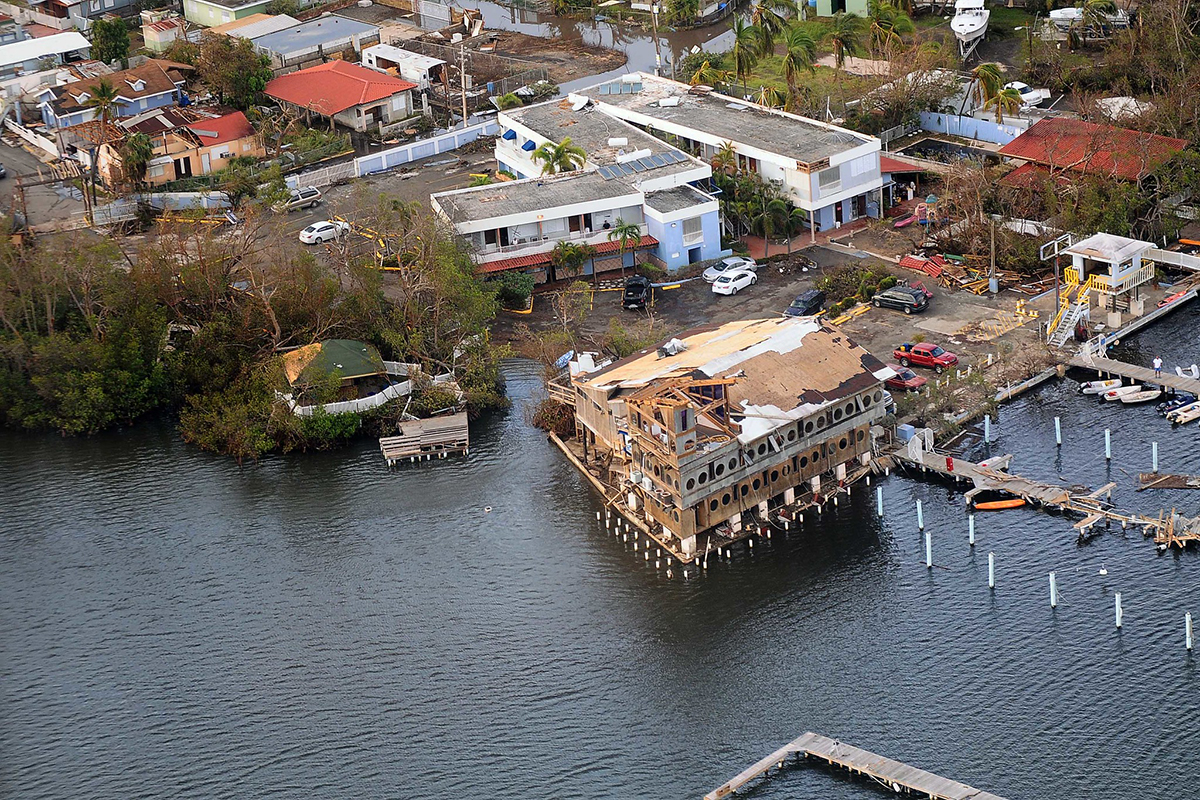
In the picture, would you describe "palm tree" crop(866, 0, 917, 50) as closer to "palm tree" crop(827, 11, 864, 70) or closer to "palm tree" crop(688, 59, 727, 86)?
"palm tree" crop(827, 11, 864, 70)

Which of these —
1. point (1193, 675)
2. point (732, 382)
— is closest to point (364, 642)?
point (732, 382)

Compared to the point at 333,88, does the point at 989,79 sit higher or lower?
higher

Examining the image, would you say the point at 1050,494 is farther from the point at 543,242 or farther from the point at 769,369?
the point at 543,242

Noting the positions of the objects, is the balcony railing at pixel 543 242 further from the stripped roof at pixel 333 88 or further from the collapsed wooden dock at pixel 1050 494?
the stripped roof at pixel 333 88

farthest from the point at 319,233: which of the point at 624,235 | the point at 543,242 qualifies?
the point at 624,235

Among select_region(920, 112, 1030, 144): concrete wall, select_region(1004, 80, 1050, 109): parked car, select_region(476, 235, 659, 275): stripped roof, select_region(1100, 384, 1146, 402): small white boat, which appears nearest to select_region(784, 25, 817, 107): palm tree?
select_region(920, 112, 1030, 144): concrete wall

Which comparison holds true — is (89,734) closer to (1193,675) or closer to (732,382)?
(732,382)
